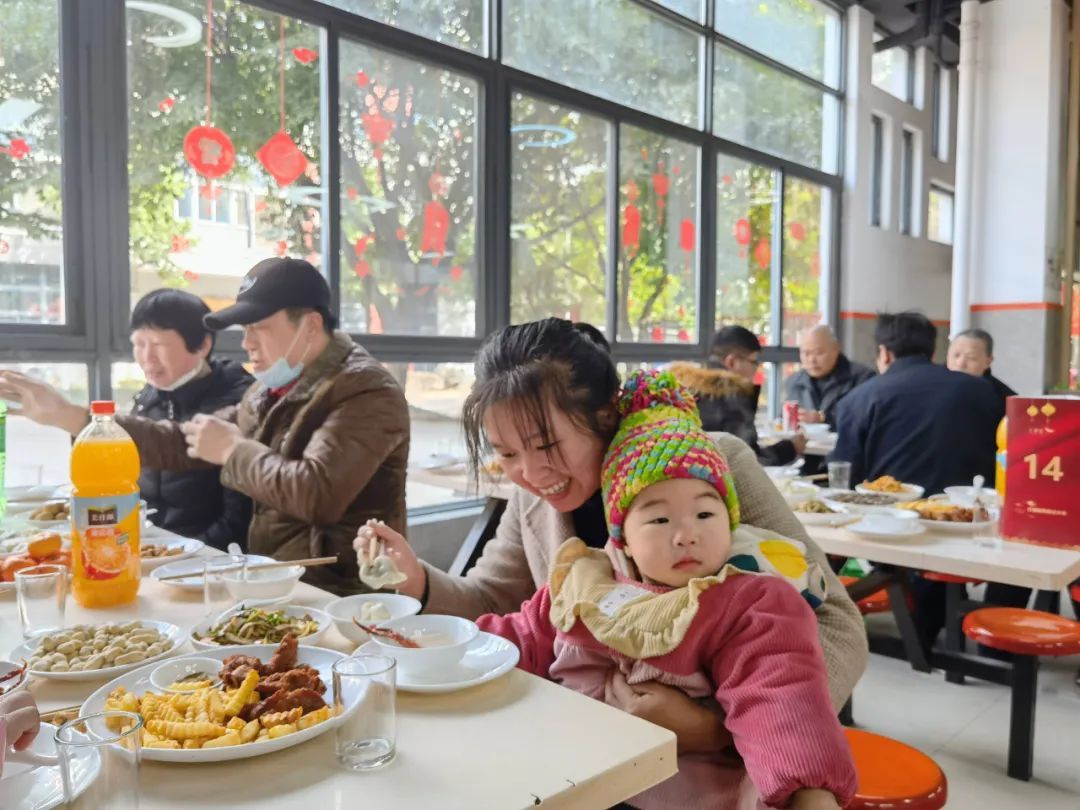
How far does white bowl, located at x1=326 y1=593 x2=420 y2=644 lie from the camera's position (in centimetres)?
121

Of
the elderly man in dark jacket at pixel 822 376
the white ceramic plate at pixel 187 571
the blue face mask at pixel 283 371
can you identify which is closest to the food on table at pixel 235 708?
the white ceramic plate at pixel 187 571

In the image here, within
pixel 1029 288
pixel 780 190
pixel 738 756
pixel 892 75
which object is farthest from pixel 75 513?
pixel 892 75

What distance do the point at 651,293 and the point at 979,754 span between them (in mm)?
3658

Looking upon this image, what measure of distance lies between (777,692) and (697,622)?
13 centimetres

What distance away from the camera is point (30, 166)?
3.06 meters

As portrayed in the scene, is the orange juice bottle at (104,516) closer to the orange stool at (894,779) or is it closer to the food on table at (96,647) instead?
the food on table at (96,647)

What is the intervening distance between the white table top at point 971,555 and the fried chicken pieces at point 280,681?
1.46 m

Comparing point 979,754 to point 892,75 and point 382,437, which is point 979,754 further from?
point 892,75

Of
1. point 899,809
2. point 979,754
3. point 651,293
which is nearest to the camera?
point 899,809

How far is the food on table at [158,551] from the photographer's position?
1.78 m

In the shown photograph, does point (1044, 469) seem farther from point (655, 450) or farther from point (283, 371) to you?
point (283, 371)

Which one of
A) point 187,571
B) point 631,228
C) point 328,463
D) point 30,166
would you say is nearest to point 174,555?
point 187,571

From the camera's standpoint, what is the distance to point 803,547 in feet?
4.07

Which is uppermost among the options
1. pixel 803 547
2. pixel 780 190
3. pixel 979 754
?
pixel 780 190
